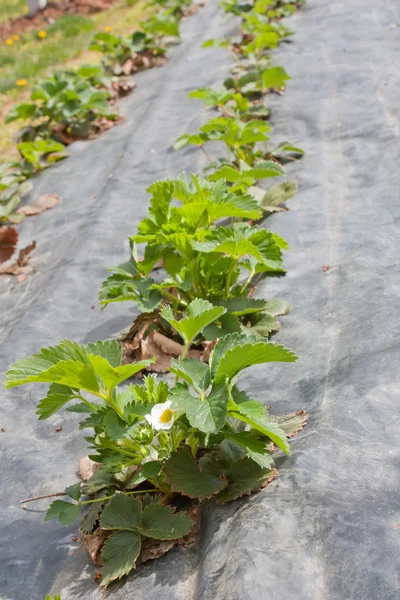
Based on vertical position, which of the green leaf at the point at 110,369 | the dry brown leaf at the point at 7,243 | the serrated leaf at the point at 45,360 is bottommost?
the dry brown leaf at the point at 7,243

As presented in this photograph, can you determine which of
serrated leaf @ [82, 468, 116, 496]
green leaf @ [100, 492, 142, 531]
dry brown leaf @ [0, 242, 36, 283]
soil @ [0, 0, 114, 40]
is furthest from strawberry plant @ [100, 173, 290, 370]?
soil @ [0, 0, 114, 40]

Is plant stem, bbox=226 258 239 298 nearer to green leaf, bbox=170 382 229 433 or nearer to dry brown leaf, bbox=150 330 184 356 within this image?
dry brown leaf, bbox=150 330 184 356

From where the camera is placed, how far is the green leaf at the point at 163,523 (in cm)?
158

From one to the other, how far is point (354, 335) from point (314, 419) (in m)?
0.42

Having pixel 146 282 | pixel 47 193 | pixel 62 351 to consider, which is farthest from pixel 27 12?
pixel 62 351

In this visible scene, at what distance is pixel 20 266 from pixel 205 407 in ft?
7.27

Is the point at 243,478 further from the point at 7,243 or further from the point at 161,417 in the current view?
the point at 7,243

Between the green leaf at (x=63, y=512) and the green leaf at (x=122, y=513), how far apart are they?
0.10m

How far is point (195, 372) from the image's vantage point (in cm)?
165

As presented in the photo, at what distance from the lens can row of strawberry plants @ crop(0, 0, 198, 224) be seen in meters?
4.47

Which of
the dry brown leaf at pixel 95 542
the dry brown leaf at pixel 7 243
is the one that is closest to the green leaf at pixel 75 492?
the dry brown leaf at pixel 95 542

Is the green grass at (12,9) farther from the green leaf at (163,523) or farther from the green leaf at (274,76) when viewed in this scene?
the green leaf at (163,523)

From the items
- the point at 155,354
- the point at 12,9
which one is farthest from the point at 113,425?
the point at 12,9

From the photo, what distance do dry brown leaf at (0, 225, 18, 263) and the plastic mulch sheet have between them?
17cm
